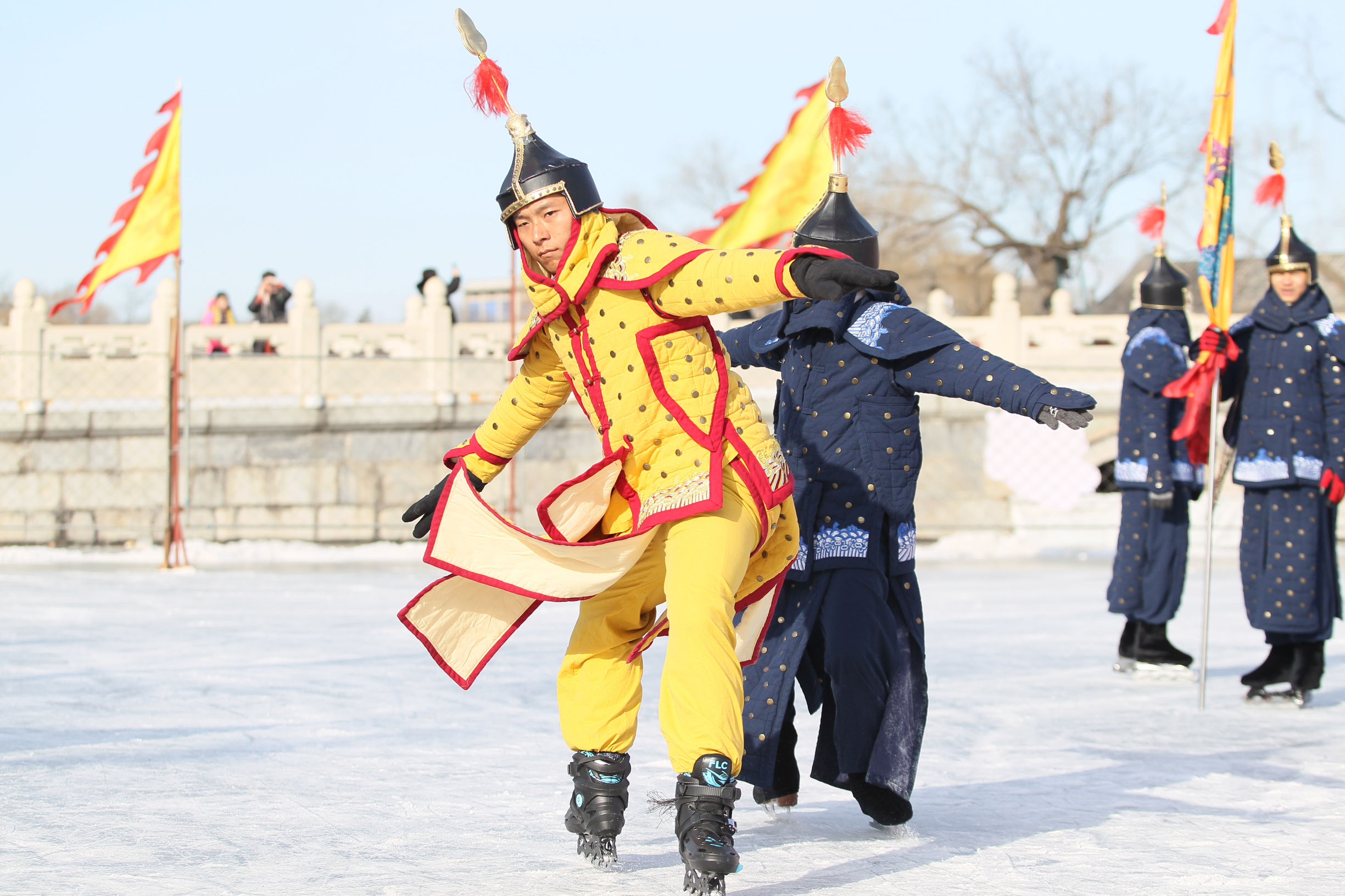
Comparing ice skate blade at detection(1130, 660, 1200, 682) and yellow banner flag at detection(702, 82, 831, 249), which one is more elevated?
yellow banner flag at detection(702, 82, 831, 249)

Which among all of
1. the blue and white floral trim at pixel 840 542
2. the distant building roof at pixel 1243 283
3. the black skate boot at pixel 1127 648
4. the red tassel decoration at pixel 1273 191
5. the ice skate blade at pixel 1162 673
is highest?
the distant building roof at pixel 1243 283

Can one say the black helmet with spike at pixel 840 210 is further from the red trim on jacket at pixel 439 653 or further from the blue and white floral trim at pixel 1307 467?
the blue and white floral trim at pixel 1307 467

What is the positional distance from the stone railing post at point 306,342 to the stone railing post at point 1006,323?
23.8 feet

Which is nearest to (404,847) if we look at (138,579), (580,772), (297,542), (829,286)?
(580,772)

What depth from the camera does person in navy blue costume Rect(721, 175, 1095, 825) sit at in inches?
136

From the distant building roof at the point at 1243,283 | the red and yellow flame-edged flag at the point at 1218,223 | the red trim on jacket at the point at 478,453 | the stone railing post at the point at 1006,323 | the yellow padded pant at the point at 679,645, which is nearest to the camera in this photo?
the yellow padded pant at the point at 679,645

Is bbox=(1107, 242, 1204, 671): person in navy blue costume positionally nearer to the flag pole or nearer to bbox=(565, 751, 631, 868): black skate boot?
the flag pole

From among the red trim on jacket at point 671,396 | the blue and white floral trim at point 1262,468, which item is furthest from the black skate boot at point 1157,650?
the red trim on jacket at point 671,396

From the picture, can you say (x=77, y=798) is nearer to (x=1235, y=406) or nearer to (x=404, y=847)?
(x=404, y=847)

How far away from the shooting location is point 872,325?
357 cm

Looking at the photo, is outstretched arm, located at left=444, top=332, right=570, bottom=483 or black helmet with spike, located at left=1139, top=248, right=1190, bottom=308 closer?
outstretched arm, located at left=444, top=332, right=570, bottom=483

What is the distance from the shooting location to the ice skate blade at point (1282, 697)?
5691 millimetres

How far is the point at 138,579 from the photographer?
32.1 feet

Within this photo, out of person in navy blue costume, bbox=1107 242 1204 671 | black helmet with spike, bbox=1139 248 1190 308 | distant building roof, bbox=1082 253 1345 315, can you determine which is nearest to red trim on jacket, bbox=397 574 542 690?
person in navy blue costume, bbox=1107 242 1204 671
